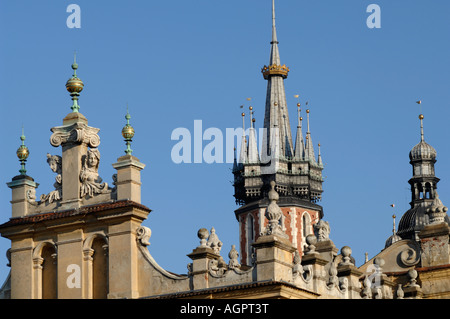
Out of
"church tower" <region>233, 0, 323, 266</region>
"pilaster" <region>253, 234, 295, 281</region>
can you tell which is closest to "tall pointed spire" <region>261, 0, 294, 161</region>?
"church tower" <region>233, 0, 323, 266</region>

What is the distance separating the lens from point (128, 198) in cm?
6078

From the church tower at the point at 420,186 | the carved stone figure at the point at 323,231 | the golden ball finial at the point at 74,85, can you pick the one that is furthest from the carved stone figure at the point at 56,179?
the church tower at the point at 420,186

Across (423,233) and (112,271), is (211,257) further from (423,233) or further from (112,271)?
(423,233)

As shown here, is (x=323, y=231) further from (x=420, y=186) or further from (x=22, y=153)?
(x=420, y=186)

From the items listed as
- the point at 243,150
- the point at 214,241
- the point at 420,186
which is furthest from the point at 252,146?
the point at 214,241

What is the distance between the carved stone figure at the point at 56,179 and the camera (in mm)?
62969

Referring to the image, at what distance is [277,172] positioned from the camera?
4931 inches

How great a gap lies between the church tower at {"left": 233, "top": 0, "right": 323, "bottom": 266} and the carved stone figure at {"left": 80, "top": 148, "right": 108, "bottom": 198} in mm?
55300

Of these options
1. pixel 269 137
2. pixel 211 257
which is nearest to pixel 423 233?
pixel 211 257

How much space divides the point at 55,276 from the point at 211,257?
22.4 feet
